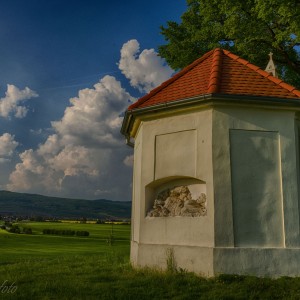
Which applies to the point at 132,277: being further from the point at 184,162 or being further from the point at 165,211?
the point at 184,162

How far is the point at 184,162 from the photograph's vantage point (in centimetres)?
911

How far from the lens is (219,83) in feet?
30.5

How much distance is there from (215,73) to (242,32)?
262 inches

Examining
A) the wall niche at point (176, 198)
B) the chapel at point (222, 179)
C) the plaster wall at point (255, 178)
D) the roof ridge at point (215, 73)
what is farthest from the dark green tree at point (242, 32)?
the wall niche at point (176, 198)

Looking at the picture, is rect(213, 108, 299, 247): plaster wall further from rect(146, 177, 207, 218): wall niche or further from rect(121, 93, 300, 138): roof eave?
rect(146, 177, 207, 218): wall niche

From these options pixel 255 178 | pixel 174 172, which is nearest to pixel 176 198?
pixel 174 172

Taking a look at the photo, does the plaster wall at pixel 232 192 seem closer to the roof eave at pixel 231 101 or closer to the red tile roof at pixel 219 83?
the roof eave at pixel 231 101

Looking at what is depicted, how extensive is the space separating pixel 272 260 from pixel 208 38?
507 inches

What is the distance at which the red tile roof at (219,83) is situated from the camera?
30.1ft

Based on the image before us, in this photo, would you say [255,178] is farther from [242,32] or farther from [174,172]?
[242,32]

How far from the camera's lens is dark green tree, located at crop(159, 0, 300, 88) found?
13.1m

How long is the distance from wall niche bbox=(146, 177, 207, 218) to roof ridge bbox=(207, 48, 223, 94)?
7.88ft

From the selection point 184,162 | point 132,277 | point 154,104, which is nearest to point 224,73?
point 154,104

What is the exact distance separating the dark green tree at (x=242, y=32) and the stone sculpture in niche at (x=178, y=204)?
7700 mm
